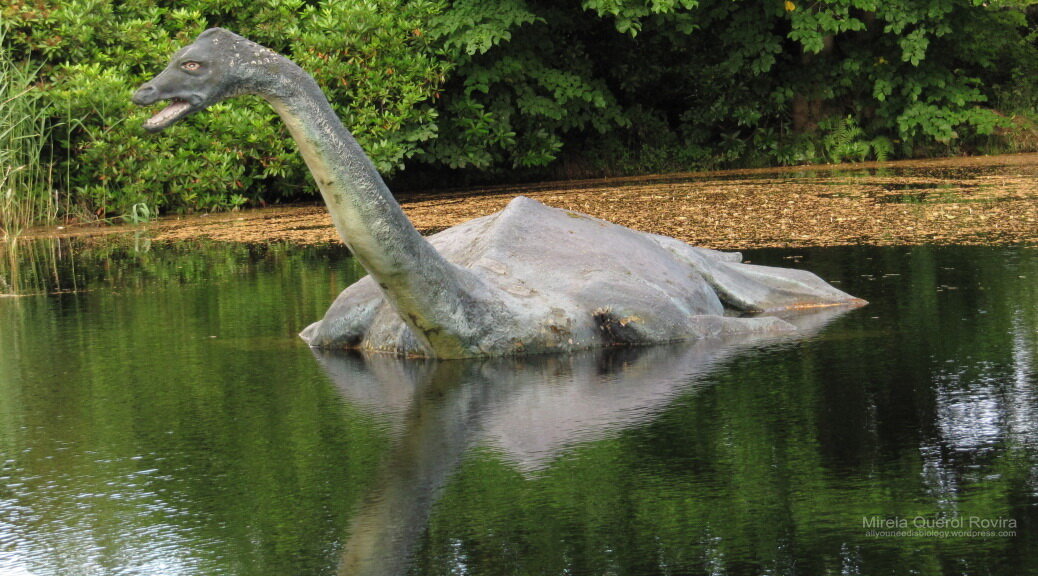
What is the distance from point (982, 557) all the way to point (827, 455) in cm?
103

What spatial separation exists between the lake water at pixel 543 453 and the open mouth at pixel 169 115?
1173 millimetres

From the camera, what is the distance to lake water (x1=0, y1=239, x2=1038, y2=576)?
3.48m

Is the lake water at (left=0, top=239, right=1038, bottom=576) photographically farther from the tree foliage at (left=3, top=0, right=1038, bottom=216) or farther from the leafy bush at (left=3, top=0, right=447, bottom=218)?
the tree foliage at (left=3, top=0, right=1038, bottom=216)

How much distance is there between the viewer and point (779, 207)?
42.5ft

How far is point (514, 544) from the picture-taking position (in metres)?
3.52

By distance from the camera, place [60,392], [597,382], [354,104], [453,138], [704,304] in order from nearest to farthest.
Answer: [597,382], [60,392], [704,304], [354,104], [453,138]

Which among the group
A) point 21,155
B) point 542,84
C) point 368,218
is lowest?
point 368,218

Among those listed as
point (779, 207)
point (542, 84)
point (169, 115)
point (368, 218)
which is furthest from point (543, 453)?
point (542, 84)

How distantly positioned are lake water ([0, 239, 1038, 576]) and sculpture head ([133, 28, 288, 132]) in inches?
49.1

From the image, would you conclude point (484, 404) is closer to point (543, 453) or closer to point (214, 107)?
point (543, 453)

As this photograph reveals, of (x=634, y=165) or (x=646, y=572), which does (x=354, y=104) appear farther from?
(x=646, y=572)

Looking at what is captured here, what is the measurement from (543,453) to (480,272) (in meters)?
2.22

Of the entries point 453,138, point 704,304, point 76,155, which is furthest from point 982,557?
point 453,138

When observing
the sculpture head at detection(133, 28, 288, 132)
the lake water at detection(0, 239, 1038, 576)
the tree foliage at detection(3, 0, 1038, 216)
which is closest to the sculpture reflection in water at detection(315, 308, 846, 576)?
the lake water at detection(0, 239, 1038, 576)
